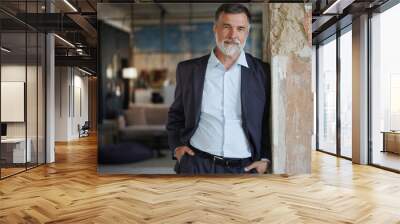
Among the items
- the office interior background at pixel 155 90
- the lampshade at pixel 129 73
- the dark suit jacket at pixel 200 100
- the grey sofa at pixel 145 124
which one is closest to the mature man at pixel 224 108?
the dark suit jacket at pixel 200 100

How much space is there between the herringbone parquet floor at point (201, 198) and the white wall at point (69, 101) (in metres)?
4.69

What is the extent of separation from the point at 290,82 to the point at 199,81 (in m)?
1.41

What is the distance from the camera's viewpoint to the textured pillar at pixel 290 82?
19.6 ft

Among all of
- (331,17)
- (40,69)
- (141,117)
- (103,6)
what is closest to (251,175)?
(141,117)

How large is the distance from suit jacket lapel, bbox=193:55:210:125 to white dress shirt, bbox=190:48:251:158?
0.05 m

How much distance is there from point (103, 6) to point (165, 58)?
122 cm

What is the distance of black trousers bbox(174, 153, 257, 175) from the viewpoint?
5.84m

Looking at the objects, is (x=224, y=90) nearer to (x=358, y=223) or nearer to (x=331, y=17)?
(x=358, y=223)

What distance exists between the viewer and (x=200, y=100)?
18.7 ft

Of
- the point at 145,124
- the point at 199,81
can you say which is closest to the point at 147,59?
the point at 199,81

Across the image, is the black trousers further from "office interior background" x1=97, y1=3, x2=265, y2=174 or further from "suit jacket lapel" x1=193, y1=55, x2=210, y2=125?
"suit jacket lapel" x1=193, y1=55, x2=210, y2=125

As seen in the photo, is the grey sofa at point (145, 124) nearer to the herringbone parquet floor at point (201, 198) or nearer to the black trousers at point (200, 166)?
the black trousers at point (200, 166)

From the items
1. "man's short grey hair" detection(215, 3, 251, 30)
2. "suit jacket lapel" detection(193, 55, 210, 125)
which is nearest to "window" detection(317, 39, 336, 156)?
"man's short grey hair" detection(215, 3, 251, 30)

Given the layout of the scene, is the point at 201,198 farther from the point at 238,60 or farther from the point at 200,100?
the point at 238,60
